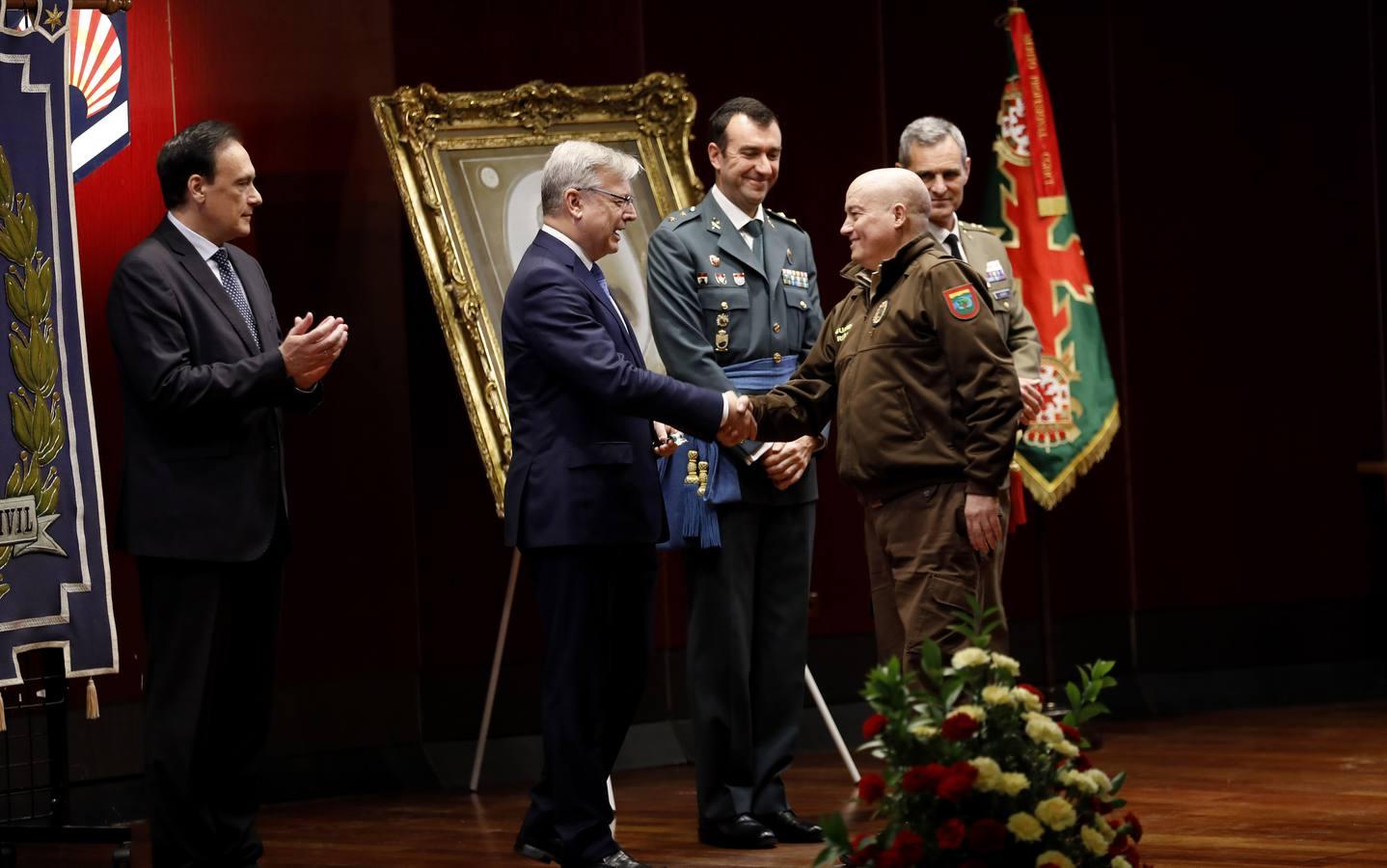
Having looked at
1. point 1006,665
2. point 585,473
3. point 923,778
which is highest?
point 585,473

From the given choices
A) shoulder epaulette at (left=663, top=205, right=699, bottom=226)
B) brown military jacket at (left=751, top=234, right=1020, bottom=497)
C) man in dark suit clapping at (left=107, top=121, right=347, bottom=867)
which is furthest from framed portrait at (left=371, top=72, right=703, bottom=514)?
brown military jacket at (left=751, top=234, right=1020, bottom=497)

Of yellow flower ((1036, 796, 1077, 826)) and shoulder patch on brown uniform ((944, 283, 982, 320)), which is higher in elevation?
shoulder patch on brown uniform ((944, 283, 982, 320))

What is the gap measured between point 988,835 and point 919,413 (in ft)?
4.26

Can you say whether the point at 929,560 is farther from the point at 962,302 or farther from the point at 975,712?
the point at 975,712

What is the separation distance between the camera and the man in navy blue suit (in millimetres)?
3590

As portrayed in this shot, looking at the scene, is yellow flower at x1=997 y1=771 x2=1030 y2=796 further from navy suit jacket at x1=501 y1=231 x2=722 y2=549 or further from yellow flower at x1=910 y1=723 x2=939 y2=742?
navy suit jacket at x1=501 y1=231 x2=722 y2=549

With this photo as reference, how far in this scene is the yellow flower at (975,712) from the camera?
264 cm

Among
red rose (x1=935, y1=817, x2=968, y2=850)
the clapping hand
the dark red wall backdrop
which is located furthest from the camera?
the dark red wall backdrop

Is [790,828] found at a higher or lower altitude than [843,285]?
lower

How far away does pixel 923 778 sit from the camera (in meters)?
2.58

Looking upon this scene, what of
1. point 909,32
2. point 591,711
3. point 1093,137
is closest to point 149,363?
point 591,711

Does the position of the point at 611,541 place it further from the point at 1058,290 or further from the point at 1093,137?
the point at 1093,137

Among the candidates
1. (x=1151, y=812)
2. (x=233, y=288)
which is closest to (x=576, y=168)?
(x=233, y=288)

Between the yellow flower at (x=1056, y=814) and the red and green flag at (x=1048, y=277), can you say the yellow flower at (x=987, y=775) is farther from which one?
the red and green flag at (x=1048, y=277)
